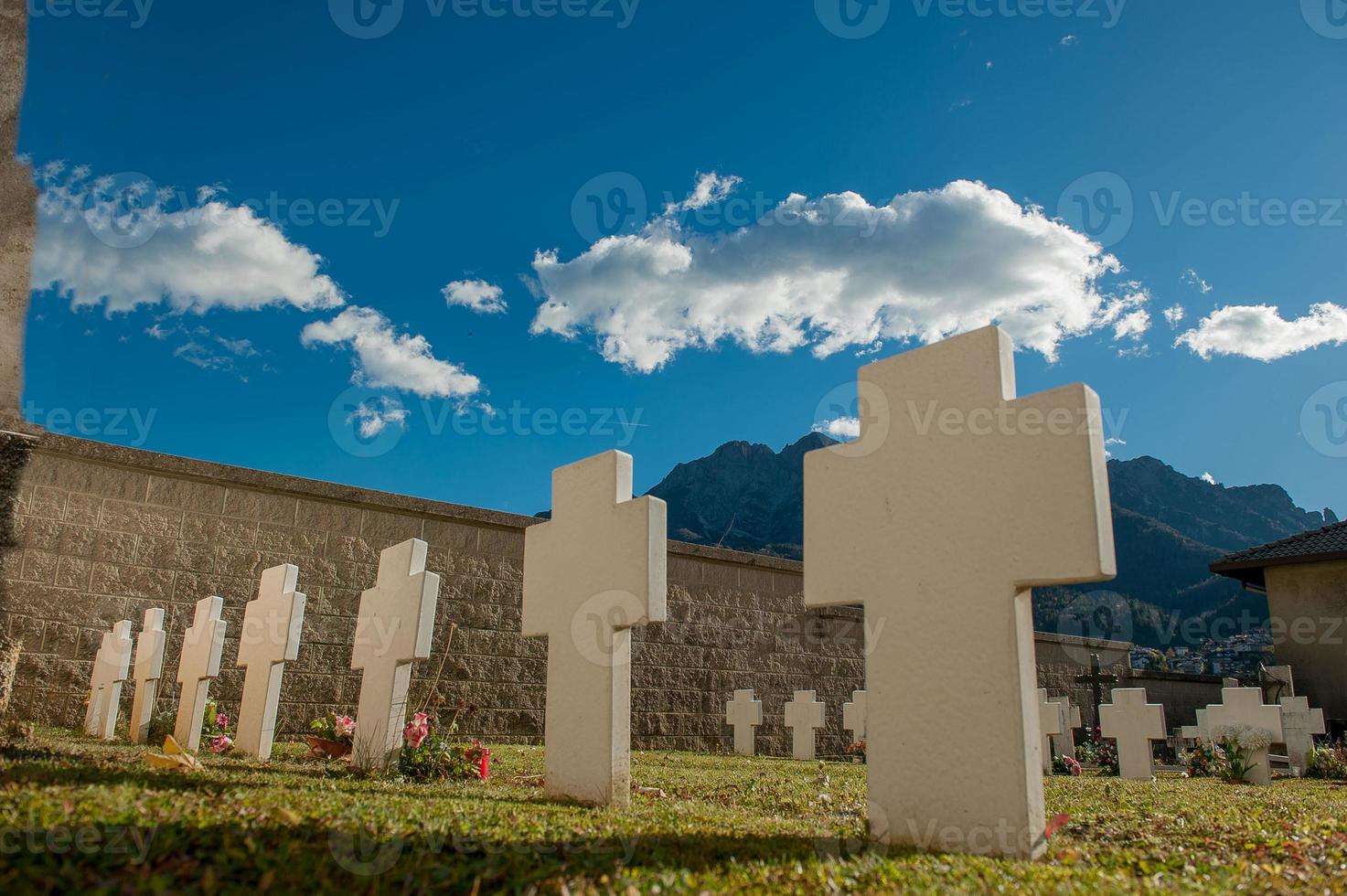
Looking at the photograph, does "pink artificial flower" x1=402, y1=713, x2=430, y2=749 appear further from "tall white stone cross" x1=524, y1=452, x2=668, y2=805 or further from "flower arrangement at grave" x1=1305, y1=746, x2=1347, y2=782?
"flower arrangement at grave" x1=1305, y1=746, x2=1347, y2=782

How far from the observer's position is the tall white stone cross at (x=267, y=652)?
645 centimetres

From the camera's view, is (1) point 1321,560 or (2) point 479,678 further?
(1) point 1321,560

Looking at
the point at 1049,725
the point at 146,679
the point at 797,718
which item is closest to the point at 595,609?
the point at 146,679

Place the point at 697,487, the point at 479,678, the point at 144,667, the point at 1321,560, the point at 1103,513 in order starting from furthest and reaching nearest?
the point at 697,487, the point at 1321,560, the point at 479,678, the point at 144,667, the point at 1103,513

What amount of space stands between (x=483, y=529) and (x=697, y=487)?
66941 millimetres

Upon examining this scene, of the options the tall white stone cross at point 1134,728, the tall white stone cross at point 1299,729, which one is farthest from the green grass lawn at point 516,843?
the tall white stone cross at point 1299,729

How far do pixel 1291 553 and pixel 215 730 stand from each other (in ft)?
65.3

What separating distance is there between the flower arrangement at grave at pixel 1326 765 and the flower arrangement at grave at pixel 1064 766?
255 centimetres

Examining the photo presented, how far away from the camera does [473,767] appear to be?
18.5 ft

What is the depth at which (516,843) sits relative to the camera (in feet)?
8.92

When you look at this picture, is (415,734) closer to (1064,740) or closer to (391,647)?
(391,647)

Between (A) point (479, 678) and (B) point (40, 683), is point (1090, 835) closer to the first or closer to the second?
(A) point (479, 678)

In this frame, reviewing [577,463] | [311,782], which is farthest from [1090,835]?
[311,782]

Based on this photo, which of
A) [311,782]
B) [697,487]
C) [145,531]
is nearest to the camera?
[311,782]
